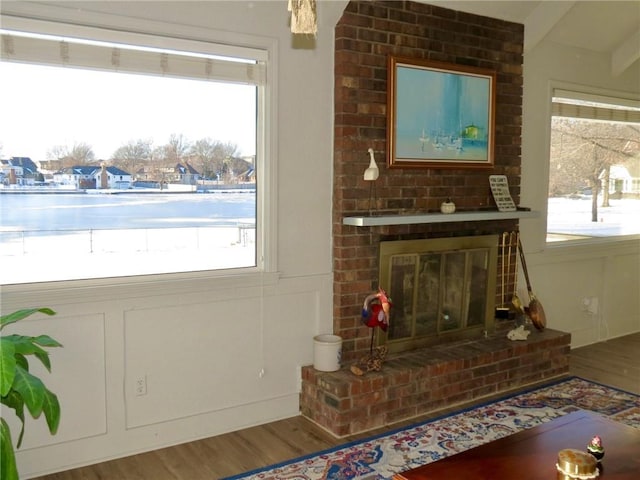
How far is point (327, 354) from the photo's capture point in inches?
142

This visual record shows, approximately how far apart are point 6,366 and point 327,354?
6.31ft

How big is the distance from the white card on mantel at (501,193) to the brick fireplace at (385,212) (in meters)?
0.13

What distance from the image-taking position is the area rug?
118 inches

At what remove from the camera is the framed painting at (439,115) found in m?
3.83

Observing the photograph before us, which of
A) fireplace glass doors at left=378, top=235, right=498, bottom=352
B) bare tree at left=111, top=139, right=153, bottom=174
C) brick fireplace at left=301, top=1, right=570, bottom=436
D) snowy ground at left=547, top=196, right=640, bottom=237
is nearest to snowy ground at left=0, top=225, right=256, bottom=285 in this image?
bare tree at left=111, top=139, right=153, bottom=174

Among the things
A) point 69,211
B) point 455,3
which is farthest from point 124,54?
point 455,3

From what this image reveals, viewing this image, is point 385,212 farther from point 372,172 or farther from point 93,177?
point 93,177

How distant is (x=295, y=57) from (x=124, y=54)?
0.97m

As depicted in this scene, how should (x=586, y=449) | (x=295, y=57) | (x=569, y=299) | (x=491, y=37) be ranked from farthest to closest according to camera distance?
(x=569, y=299) → (x=491, y=37) → (x=295, y=57) → (x=586, y=449)

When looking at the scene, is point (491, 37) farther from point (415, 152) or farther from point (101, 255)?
point (101, 255)

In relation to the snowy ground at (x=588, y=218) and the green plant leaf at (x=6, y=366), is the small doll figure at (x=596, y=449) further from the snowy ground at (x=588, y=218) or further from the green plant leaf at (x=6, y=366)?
the snowy ground at (x=588, y=218)

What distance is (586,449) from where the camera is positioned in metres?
2.38

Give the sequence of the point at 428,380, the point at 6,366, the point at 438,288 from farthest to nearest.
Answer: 1. the point at 438,288
2. the point at 428,380
3. the point at 6,366

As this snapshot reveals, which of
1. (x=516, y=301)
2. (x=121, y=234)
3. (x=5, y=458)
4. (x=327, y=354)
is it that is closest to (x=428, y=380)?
(x=327, y=354)
